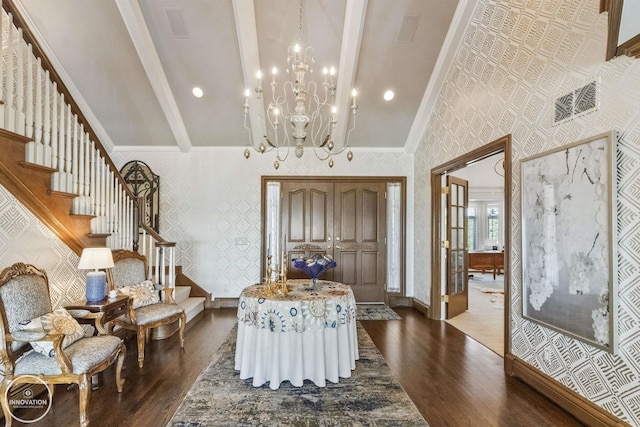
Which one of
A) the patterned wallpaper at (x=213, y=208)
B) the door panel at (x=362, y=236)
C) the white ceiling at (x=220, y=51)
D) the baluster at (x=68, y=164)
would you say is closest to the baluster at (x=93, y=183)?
the baluster at (x=68, y=164)

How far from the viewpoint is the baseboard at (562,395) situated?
2.20 m

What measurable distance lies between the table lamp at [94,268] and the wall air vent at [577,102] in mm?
4077

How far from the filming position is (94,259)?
9.65ft

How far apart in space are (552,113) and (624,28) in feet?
2.65

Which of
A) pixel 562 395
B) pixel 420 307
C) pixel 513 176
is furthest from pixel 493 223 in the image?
pixel 562 395

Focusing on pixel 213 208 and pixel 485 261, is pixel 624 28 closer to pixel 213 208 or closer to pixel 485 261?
pixel 213 208

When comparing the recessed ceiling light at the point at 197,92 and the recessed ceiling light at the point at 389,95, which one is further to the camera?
the recessed ceiling light at the point at 389,95

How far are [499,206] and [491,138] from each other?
8499 mm

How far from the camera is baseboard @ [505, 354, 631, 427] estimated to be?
2196mm

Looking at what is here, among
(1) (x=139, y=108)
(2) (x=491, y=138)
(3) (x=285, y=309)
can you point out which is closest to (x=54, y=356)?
(3) (x=285, y=309)

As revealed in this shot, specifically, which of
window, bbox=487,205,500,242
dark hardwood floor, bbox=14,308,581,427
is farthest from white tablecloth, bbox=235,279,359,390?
window, bbox=487,205,500,242

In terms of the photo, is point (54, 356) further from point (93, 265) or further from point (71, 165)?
point (71, 165)

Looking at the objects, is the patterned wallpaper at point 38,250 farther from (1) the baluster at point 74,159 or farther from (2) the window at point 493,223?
(2) the window at point 493,223

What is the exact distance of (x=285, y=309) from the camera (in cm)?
268
